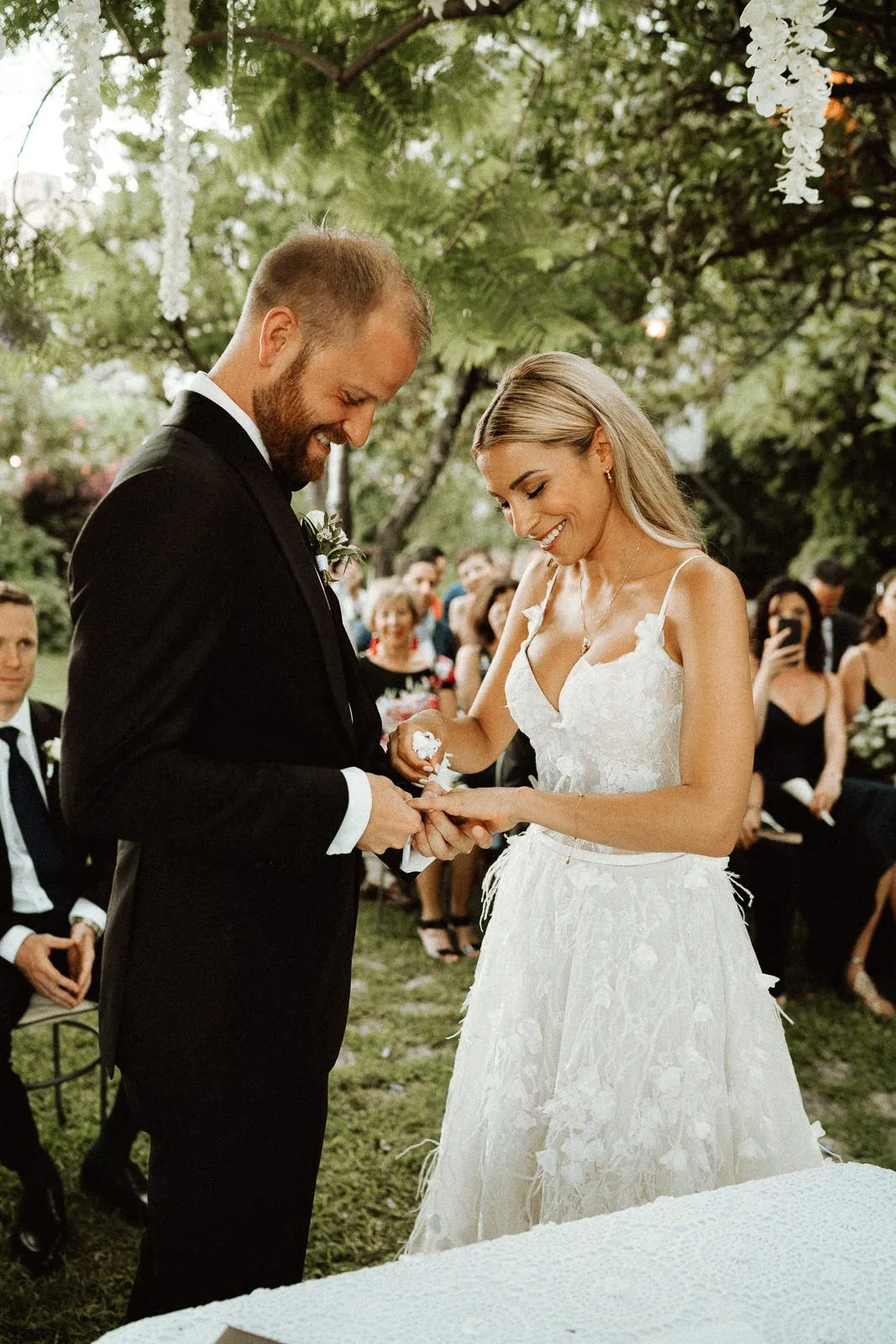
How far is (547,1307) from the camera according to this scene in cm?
122

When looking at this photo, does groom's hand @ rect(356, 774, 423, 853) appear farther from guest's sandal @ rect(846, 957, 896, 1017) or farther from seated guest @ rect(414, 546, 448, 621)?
seated guest @ rect(414, 546, 448, 621)

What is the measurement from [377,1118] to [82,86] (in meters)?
3.37

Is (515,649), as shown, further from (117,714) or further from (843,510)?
(843,510)

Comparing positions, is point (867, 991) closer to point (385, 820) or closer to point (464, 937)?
point (464, 937)

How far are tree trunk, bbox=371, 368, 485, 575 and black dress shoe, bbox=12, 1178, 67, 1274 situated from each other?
5.52m

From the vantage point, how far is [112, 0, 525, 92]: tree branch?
260cm

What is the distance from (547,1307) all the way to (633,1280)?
0.43 feet

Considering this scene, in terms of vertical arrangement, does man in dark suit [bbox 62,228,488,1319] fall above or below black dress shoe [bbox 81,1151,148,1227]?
above

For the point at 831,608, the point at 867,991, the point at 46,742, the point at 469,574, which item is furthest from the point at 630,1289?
the point at 469,574

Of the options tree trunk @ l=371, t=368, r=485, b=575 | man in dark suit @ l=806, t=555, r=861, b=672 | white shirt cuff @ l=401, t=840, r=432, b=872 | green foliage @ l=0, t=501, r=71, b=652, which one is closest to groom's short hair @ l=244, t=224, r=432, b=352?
white shirt cuff @ l=401, t=840, r=432, b=872

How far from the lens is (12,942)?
3.13m

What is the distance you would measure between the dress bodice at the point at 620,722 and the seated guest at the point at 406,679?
326cm

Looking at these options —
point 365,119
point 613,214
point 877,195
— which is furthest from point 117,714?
point 613,214

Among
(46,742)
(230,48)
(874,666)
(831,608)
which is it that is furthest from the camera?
(831,608)
